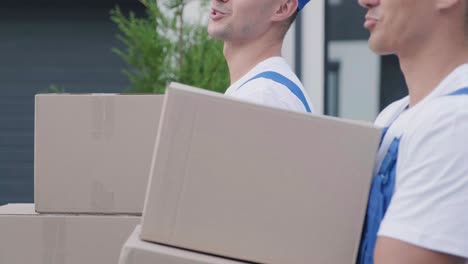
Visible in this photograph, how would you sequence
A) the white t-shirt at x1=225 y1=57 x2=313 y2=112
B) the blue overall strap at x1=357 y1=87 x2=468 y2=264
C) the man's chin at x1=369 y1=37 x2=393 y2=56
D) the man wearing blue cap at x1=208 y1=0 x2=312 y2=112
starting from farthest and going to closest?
the man wearing blue cap at x1=208 y1=0 x2=312 y2=112, the white t-shirt at x1=225 y1=57 x2=313 y2=112, the man's chin at x1=369 y1=37 x2=393 y2=56, the blue overall strap at x1=357 y1=87 x2=468 y2=264

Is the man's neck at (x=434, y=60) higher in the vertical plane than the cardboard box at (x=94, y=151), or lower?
higher

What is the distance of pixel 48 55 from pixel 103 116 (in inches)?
272

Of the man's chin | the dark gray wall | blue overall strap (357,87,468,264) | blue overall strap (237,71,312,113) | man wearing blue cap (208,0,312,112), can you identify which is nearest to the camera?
blue overall strap (357,87,468,264)

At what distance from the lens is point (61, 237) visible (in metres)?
3.89

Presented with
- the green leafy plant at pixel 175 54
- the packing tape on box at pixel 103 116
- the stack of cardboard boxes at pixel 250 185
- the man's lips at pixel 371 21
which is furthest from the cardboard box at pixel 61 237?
the green leafy plant at pixel 175 54

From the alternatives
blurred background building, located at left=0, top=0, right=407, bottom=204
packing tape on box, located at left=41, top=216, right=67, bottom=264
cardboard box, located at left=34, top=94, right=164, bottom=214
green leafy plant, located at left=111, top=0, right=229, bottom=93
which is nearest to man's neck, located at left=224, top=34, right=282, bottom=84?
cardboard box, located at left=34, top=94, right=164, bottom=214

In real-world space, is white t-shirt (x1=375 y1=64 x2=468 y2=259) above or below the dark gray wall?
above

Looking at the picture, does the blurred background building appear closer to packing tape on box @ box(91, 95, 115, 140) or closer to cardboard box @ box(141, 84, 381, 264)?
packing tape on box @ box(91, 95, 115, 140)

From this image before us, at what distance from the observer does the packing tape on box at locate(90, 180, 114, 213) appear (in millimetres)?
3826

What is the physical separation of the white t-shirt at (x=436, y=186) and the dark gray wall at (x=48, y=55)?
8616 mm

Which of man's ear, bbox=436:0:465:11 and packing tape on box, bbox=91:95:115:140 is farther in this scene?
packing tape on box, bbox=91:95:115:140

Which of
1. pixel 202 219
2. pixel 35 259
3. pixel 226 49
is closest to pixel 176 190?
pixel 202 219

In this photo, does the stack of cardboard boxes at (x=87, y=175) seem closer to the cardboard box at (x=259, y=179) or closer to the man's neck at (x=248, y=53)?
the man's neck at (x=248, y=53)

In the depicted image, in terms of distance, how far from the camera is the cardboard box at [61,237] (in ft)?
12.7
